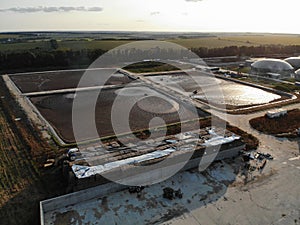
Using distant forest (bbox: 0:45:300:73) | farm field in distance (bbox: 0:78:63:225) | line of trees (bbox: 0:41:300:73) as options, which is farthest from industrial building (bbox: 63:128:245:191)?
line of trees (bbox: 0:41:300:73)

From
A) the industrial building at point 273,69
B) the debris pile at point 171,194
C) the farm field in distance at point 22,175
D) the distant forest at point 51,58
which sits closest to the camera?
the farm field in distance at point 22,175

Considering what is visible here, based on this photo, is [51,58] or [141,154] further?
[51,58]

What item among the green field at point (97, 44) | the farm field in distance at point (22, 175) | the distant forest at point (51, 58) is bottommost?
the farm field in distance at point (22, 175)

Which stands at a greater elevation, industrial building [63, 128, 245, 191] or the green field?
the green field

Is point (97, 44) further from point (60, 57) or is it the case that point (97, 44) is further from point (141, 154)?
point (141, 154)

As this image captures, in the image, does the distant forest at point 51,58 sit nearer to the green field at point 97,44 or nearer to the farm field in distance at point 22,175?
the green field at point 97,44

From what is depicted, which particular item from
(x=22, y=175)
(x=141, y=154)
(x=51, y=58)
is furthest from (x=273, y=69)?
(x=22, y=175)

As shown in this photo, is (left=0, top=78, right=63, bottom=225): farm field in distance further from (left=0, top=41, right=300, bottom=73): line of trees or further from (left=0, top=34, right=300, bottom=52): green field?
(left=0, top=34, right=300, bottom=52): green field

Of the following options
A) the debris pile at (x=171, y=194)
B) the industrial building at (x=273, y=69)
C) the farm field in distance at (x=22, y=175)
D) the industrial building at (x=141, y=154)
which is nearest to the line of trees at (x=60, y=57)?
the industrial building at (x=273, y=69)

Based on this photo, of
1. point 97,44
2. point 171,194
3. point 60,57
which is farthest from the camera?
point 97,44

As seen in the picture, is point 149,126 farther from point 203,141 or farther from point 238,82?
point 238,82

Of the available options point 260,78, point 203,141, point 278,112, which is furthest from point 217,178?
point 260,78
